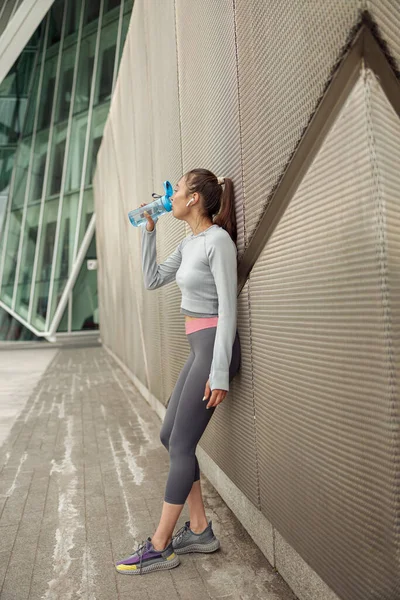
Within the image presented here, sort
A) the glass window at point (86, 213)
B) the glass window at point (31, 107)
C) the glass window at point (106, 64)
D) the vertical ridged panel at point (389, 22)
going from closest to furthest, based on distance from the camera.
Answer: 1. the vertical ridged panel at point (389, 22)
2. the glass window at point (86, 213)
3. the glass window at point (106, 64)
4. the glass window at point (31, 107)

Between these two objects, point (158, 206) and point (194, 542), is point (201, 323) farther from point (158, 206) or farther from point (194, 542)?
point (194, 542)

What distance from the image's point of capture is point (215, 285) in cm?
248

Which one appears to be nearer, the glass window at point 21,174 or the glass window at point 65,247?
the glass window at point 65,247

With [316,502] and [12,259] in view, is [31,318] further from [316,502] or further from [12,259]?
[316,502]

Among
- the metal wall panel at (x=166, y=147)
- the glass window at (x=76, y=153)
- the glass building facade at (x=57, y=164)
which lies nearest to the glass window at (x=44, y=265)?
the glass building facade at (x=57, y=164)

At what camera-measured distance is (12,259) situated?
2155 centimetres

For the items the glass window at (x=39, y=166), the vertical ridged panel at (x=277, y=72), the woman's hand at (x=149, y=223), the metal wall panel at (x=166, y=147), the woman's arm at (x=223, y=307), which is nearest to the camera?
the vertical ridged panel at (x=277, y=72)

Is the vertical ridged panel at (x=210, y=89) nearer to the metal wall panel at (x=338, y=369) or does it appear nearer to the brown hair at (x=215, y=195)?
the brown hair at (x=215, y=195)

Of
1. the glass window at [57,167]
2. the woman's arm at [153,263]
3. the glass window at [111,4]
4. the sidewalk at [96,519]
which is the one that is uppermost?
the glass window at [111,4]

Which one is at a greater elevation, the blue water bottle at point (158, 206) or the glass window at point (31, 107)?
the glass window at point (31, 107)

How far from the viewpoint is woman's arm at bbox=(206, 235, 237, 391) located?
7.52 feet

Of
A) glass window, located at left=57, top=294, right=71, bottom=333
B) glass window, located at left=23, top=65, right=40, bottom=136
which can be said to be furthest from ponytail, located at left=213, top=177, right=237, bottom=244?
glass window, located at left=23, top=65, right=40, bottom=136

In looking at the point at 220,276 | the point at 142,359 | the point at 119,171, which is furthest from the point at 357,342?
the point at 119,171

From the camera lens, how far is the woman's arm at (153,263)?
284 centimetres
